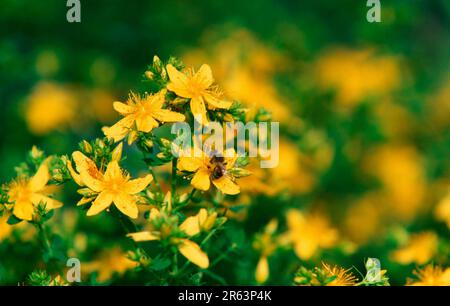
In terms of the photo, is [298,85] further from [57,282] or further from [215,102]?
[57,282]

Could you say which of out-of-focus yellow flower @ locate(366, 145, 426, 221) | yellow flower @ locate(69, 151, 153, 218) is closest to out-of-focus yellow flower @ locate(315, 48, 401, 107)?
out-of-focus yellow flower @ locate(366, 145, 426, 221)

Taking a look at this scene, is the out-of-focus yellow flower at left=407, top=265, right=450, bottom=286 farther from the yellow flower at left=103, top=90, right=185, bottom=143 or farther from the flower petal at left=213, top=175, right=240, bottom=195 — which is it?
the yellow flower at left=103, top=90, right=185, bottom=143

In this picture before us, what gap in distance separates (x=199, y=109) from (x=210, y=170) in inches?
9.0

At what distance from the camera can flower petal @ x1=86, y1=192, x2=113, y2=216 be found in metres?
2.07

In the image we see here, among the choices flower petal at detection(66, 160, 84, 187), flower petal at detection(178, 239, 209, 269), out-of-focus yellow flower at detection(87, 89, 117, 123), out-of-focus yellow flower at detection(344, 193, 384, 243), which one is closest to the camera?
flower petal at detection(178, 239, 209, 269)

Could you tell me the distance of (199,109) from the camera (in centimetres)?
214

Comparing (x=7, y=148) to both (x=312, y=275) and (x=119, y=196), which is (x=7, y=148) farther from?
(x=312, y=275)

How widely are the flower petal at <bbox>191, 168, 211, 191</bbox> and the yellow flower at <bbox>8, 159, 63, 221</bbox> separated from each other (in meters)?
0.56

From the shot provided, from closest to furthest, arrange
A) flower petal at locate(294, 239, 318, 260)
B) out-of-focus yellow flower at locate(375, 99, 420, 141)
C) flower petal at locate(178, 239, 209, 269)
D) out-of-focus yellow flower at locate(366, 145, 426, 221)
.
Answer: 1. flower petal at locate(178, 239, 209, 269)
2. flower petal at locate(294, 239, 318, 260)
3. out-of-focus yellow flower at locate(366, 145, 426, 221)
4. out-of-focus yellow flower at locate(375, 99, 420, 141)

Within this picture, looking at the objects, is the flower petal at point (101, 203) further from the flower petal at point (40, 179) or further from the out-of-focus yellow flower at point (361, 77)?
the out-of-focus yellow flower at point (361, 77)

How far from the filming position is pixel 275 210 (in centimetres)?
304
